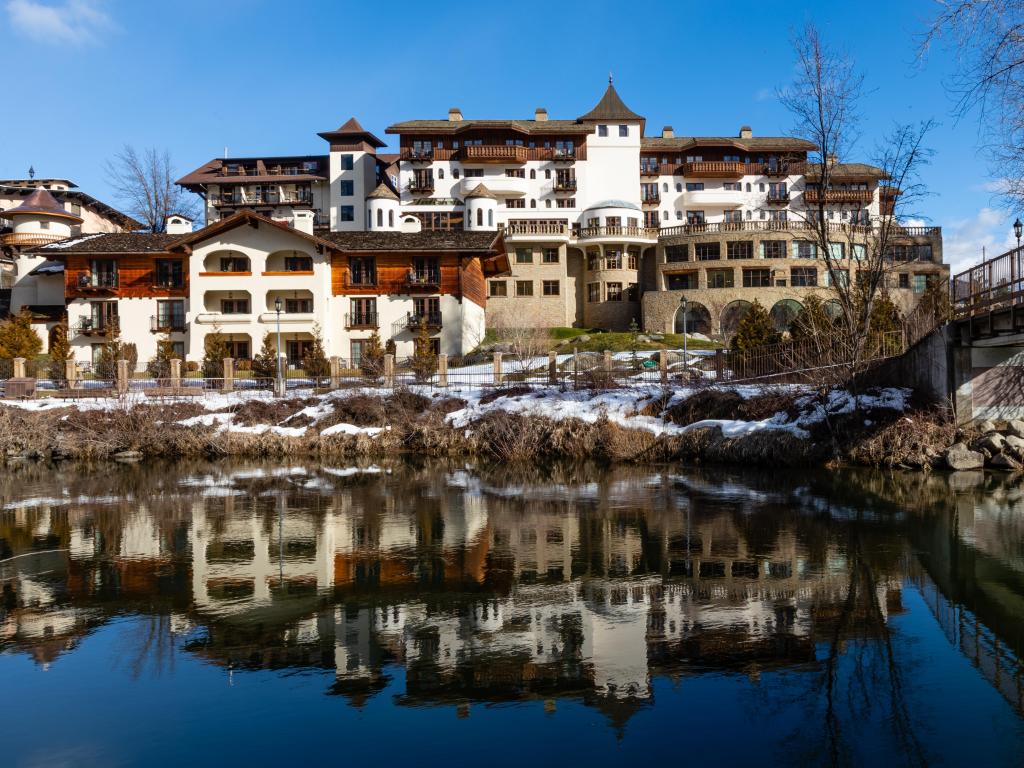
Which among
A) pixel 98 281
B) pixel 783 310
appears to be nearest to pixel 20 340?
pixel 98 281

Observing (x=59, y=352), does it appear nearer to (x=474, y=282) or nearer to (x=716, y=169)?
(x=474, y=282)

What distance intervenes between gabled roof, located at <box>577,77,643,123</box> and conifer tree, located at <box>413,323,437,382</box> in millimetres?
30943

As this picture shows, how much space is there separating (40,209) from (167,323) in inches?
1015

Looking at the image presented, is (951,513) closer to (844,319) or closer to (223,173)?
(844,319)

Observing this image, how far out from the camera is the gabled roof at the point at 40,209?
69438mm

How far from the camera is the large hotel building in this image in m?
52.1

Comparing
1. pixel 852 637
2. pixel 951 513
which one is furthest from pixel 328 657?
pixel 951 513

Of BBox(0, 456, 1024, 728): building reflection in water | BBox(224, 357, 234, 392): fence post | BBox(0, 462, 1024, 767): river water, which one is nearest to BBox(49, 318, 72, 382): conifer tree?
BBox(224, 357, 234, 392): fence post

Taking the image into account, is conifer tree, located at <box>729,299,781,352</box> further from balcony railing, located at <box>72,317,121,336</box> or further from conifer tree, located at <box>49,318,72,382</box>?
balcony railing, located at <box>72,317,121,336</box>

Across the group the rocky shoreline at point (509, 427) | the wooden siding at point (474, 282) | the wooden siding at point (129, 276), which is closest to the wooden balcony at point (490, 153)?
the wooden siding at point (474, 282)

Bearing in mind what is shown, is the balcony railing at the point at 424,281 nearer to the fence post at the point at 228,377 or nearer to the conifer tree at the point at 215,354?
the conifer tree at the point at 215,354

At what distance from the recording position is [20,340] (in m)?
48.7

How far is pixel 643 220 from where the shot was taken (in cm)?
7019

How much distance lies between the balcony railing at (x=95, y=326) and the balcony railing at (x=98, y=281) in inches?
73.3
